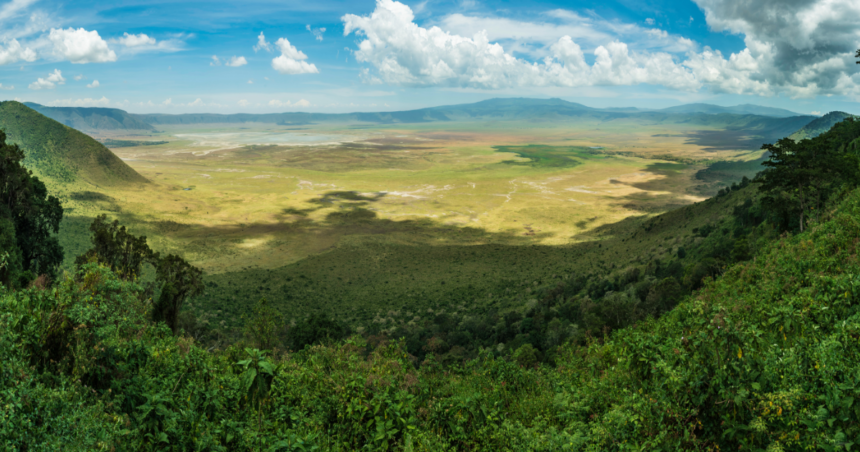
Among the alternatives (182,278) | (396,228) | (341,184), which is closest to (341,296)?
→ (182,278)

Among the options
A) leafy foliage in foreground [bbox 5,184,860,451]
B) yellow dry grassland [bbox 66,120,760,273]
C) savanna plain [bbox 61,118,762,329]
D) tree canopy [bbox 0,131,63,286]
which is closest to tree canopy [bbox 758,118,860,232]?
savanna plain [bbox 61,118,762,329]

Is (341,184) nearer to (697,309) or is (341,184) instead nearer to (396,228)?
(396,228)

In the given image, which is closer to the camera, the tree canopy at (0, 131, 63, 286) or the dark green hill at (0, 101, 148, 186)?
the tree canopy at (0, 131, 63, 286)

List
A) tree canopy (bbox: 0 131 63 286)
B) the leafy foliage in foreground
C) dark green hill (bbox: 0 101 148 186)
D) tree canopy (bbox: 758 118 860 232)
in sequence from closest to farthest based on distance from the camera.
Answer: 1. the leafy foliage in foreground
2. tree canopy (bbox: 0 131 63 286)
3. tree canopy (bbox: 758 118 860 232)
4. dark green hill (bbox: 0 101 148 186)

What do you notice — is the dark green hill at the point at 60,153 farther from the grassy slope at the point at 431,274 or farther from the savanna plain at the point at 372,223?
the grassy slope at the point at 431,274

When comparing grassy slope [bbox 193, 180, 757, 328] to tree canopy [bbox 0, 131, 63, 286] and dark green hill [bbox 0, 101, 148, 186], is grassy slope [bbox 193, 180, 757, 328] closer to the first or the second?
tree canopy [bbox 0, 131, 63, 286]

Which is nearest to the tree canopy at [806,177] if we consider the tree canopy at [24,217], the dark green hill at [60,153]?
the tree canopy at [24,217]
